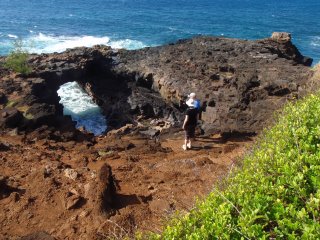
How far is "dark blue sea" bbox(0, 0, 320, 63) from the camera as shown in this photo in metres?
47.5

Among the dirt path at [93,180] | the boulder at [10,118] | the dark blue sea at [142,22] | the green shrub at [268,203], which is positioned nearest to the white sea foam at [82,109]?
the boulder at [10,118]

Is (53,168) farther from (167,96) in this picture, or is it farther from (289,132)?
(167,96)

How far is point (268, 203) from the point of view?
512 cm

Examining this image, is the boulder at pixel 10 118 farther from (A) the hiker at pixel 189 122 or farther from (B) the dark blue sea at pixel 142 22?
(B) the dark blue sea at pixel 142 22

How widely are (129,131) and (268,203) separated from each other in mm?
13158

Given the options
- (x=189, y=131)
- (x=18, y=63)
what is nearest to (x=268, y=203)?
(x=189, y=131)

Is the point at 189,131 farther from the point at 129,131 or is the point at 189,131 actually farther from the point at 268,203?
the point at 268,203

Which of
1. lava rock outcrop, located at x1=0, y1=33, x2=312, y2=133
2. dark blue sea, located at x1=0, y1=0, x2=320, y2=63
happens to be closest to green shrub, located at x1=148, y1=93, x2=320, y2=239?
lava rock outcrop, located at x1=0, y1=33, x2=312, y2=133

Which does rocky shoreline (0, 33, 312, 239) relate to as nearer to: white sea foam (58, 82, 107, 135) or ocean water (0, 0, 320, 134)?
white sea foam (58, 82, 107, 135)

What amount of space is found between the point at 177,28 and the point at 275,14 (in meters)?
23.2

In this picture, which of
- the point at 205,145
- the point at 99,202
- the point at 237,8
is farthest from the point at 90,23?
the point at 99,202

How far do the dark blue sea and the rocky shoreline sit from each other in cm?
1891

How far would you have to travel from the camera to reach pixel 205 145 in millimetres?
13414

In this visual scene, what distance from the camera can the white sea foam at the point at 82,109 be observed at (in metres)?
23.7
